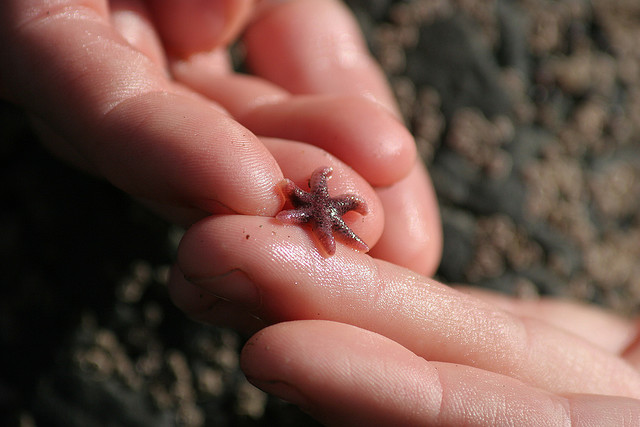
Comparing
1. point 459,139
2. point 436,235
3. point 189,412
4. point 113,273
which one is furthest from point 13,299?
point 459,139

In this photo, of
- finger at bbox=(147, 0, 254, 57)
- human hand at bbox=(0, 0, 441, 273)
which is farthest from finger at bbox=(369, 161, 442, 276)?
finger at bbox=(147, 0, 254, 57)

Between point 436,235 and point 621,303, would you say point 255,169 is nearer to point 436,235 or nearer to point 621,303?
point 436,235

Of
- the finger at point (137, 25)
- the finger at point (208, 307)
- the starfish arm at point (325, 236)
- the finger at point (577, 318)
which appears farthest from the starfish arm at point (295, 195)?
the finger at point (577, 318)

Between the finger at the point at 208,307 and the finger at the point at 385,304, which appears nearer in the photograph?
the finger at the point at 385,304

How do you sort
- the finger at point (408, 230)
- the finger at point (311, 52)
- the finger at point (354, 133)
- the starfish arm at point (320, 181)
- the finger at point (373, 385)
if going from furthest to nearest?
1. the finger at point (311, 52)
2. the finger at point (408, 230)
3. the finger at point (354, 133)
4. the starfish arm at point (320, 181)
5. the finger at point (373, 385)

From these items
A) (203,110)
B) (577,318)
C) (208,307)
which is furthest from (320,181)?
(577,318)

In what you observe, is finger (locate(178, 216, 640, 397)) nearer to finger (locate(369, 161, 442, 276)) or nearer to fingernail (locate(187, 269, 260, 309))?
fingernail (locate(187, 269, 260, 309))

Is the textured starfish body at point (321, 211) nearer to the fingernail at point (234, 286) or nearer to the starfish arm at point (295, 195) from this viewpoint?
the starfish arm at point (295, 195)

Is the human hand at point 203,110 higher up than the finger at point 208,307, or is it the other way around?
the human hand at point 203,110

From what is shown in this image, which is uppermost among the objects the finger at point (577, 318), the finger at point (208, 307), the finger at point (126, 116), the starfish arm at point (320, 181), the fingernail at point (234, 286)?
the finger at point (126, 116)
